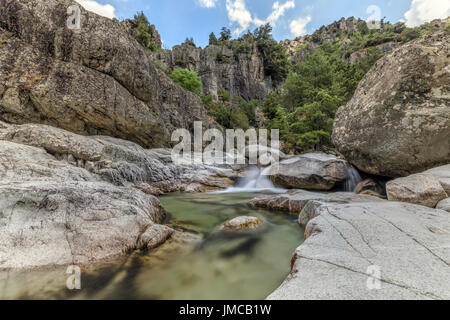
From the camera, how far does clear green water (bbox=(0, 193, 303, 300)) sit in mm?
2107

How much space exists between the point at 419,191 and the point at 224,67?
41665 millimetres

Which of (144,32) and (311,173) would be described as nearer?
(311,173)

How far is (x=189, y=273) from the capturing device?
2.60 metres

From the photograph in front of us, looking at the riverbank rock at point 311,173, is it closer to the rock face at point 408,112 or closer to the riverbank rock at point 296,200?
the rock face at point 408,112

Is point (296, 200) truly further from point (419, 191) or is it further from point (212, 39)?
point (212, 39)

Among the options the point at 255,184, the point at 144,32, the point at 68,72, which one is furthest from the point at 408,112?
the point at 144,32

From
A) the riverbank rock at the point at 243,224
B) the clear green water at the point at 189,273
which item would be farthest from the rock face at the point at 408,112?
the riverbank rock at the point at 243,224

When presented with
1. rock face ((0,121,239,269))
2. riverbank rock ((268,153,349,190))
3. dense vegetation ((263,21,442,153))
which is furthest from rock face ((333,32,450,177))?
dense vegetation ((263,21,442,153))

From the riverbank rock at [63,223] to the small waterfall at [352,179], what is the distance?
715 cm

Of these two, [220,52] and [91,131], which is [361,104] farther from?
[220,52]

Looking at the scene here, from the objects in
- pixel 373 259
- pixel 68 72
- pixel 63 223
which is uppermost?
pixel 68 72

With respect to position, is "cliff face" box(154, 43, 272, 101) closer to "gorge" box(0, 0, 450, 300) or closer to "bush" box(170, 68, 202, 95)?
"bush" box(170, 68, 202, 95)

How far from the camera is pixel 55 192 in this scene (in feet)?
10.0
